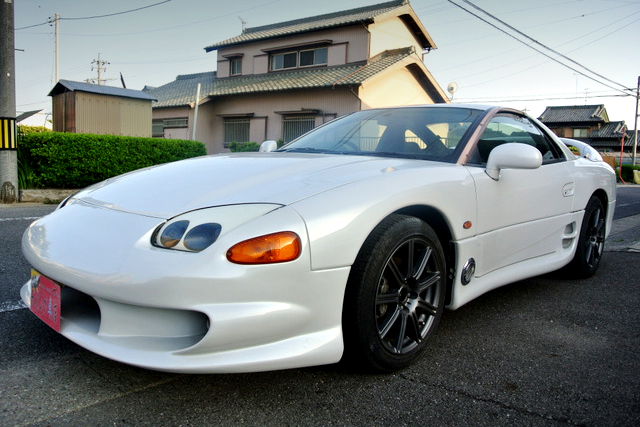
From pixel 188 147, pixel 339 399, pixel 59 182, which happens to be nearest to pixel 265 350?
pixel 339 399

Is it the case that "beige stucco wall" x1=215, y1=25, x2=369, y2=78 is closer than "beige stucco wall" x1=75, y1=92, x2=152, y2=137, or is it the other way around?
"beige stucco wall" x1=75, y1=92, x2=152, y2=137

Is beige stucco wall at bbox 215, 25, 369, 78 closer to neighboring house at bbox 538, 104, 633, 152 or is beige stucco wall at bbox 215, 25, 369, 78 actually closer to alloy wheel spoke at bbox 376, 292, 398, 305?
alloy wheel spoke at bbox 376, 292, 398, 305

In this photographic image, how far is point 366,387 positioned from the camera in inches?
73.2

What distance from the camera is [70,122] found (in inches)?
465

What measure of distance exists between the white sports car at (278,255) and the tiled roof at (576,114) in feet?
167

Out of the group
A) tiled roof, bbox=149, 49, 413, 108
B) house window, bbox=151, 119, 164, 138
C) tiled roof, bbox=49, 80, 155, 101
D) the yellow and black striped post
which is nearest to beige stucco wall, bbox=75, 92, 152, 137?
tiled roof, bbox=49, 80, 155, 101

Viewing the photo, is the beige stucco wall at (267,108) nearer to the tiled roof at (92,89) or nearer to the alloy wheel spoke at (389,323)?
the tiled roof at (92,89)

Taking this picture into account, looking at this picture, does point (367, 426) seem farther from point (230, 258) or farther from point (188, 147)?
point (188, 147)

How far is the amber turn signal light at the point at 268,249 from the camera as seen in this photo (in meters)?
1.60

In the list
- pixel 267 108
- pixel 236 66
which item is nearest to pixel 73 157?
pixel 267 108

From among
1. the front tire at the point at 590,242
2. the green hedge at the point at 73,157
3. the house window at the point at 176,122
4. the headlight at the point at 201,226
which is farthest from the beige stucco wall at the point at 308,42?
the headlight at the point at 201,226

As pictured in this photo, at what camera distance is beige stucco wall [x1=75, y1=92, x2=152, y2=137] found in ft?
38.8

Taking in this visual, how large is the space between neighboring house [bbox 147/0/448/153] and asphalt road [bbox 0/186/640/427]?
14538mm

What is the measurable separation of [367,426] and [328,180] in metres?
0.90
